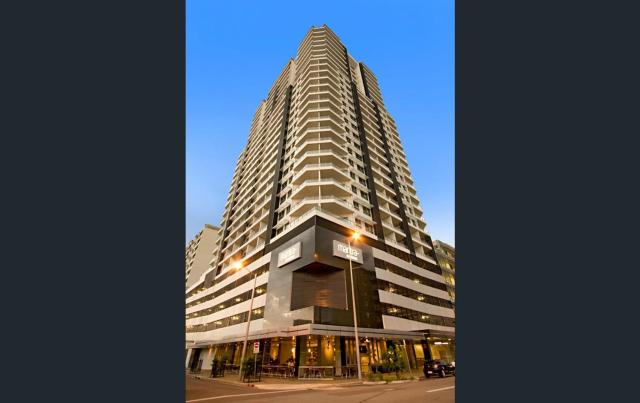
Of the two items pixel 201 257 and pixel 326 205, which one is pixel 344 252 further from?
pixel 201 257

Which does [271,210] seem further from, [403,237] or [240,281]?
[403,237]

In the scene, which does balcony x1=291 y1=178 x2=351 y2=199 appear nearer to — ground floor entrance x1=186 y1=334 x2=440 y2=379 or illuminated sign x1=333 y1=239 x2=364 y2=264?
illuminated sign x1=333 y1=239 x2=364 y2=264

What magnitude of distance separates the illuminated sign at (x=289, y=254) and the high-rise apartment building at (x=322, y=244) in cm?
20

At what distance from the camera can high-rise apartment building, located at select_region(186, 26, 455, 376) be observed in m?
33.8

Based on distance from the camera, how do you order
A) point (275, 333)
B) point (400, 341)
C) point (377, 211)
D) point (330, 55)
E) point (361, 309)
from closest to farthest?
point (275, 333)
point (361, 309)
point (400, 341)
point (377, 211)
point (330, 55)

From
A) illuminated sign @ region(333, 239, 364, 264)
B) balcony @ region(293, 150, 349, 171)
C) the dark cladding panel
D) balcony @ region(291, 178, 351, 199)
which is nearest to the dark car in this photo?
the dark cladding panel

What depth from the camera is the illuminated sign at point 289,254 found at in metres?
36.5

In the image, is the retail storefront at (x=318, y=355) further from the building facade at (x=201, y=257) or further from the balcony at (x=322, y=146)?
the building facade at (x=201, y=257)

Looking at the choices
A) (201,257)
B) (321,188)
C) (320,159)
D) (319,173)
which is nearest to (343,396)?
(321,188)

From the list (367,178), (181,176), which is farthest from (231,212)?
(181,176)

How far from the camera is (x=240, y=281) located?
50438mm

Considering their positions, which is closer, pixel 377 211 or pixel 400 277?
pixel 400 277

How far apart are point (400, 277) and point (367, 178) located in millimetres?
18700

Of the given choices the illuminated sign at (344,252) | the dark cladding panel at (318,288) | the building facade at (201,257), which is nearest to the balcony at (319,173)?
the illuminated sign at (344,252)
